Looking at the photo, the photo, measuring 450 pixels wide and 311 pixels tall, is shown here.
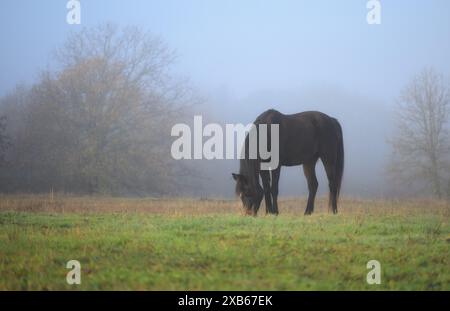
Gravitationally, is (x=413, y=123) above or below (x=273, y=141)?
above

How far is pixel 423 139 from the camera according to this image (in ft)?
101

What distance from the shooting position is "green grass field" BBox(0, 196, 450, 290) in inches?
225

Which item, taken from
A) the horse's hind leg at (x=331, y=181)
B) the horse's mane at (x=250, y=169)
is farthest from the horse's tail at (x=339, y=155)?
the horse's mane at (x=250, y=169)

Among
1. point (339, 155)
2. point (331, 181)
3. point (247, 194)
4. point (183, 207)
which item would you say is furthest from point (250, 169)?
point (183, 207)

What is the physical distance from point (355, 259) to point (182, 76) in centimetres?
2909

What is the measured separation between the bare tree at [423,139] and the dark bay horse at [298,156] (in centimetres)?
1776

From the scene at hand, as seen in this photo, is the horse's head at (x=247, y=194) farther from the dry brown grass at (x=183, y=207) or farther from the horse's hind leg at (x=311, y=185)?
the horse's hind leg at (x=311, y=185)

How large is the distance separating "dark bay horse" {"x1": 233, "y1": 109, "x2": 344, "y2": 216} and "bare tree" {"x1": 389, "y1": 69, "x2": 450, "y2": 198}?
699 inches

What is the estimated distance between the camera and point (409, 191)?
3194 centimetres

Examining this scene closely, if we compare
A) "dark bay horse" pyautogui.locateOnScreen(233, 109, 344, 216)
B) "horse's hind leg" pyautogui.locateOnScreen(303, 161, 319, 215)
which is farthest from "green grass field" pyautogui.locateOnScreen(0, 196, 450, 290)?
"horse's hind leg" pyautogui.locateOnScreen(303, 161, 319, 215)

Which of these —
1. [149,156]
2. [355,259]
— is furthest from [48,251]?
[149,156]

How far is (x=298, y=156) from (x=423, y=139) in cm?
2008

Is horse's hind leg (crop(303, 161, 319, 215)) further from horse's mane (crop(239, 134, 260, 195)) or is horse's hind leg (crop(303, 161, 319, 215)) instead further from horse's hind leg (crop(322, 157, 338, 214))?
horse's mane (crop(239, 134, 260, 195))
